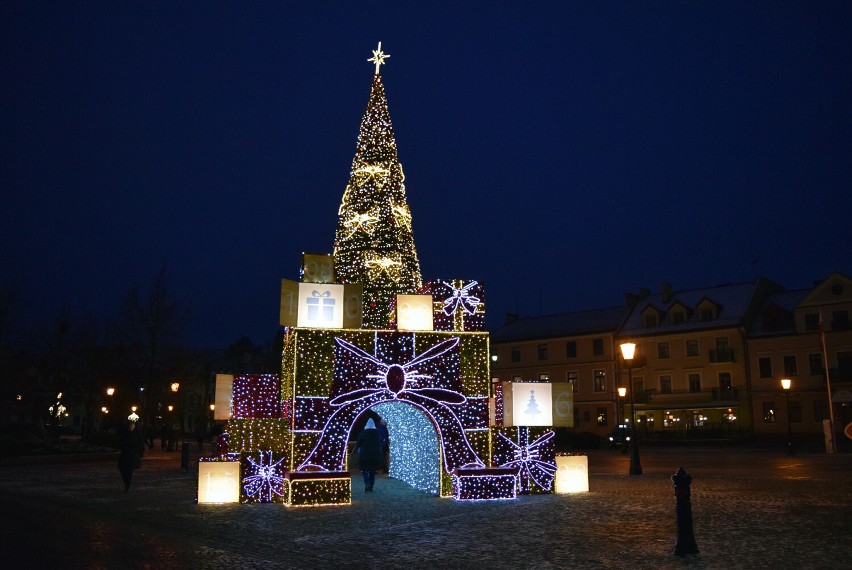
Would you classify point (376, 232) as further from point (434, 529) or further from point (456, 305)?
point (434, 529)

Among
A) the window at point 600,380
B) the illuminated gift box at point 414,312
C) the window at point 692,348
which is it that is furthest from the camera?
the window at point 600,380

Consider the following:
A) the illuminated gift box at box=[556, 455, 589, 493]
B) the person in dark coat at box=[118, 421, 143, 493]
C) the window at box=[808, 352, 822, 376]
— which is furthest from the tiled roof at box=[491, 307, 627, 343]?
the person in dark coat at box=[118, 421, 143, 493]

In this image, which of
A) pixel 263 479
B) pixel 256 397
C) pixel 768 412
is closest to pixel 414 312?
pixel 256 397

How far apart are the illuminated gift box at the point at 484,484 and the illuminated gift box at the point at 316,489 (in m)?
2.21

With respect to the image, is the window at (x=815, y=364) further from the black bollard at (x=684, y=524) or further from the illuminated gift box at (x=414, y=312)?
the black bollard at (x=684, y=524)

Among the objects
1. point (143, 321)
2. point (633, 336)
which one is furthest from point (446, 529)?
point (633, 336)

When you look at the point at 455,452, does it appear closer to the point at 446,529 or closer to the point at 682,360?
the point at 446,529

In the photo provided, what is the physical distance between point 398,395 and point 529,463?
335 cm

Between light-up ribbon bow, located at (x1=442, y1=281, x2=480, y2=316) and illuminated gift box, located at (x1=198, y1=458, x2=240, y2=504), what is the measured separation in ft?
17.6

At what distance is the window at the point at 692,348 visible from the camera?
4859 centimetres

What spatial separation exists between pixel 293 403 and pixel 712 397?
129 ft

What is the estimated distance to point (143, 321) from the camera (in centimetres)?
3347

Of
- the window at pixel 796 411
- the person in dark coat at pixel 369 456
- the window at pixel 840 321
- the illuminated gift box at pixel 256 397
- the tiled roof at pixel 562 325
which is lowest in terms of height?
the person in dark coat at pixel 369 456

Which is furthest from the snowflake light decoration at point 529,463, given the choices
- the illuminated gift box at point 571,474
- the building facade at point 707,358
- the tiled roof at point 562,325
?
the tiled roof at point 562,325
